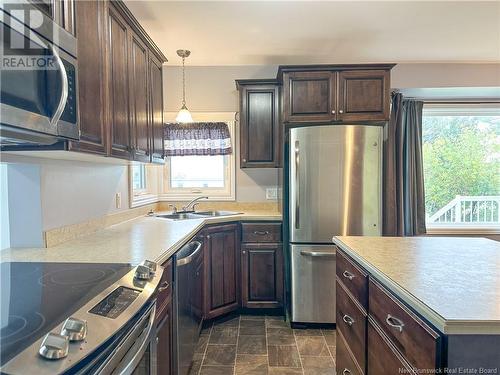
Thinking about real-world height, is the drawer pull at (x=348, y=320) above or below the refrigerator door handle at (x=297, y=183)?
below

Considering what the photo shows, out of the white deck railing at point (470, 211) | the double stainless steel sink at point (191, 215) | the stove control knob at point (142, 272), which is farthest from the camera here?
the white deck railing at point (470, 211)

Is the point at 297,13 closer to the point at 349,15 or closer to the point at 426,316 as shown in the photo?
the point at 349,15

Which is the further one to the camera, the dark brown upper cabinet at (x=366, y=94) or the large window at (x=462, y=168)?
the large window at (x=462, y=168)

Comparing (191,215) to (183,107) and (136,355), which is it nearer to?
(183,107)

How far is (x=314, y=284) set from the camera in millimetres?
2652

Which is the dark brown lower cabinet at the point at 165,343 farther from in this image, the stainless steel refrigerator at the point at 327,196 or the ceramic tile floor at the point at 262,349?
the stainless steel refrigerator at the point at 327,196

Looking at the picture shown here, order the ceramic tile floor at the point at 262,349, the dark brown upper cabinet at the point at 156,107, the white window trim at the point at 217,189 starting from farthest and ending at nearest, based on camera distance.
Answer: the white window trim at the point at 217,189
the dark brown upper cabinet at the point at 156,107
the ceramic tile floor at the point at 262,349

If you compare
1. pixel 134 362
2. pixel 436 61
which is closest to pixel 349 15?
pixel 436 61

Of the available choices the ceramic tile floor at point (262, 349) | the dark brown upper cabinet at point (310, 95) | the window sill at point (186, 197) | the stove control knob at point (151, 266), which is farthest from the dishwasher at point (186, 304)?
the dark brown upper cabinet at point (310, 95)

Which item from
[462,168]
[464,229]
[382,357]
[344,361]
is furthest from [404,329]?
[462,168]

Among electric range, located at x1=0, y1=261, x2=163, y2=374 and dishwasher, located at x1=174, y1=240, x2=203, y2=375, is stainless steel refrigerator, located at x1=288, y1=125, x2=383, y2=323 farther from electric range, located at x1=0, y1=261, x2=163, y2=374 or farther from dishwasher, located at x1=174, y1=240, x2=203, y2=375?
electric range, located at x1=0, y1=261, x2=163, y2=374

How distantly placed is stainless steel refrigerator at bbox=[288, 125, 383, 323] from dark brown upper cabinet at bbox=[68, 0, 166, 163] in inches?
49.2

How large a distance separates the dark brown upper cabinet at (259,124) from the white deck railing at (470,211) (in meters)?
2.31

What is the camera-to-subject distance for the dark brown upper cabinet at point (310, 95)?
274cm
